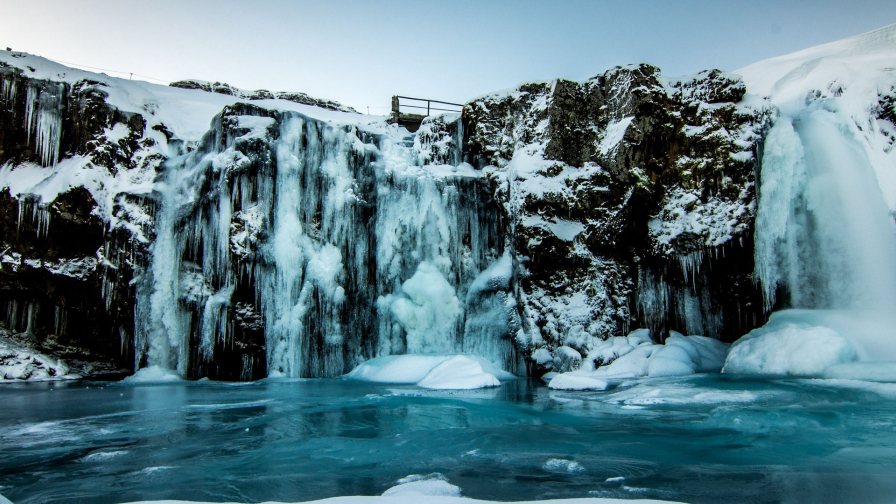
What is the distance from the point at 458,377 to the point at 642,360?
4.50 m

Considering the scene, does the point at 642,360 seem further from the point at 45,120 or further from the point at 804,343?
the point at 45,120

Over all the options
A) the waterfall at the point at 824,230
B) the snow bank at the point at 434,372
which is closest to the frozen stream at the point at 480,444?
the snow bank at the point at 434,372

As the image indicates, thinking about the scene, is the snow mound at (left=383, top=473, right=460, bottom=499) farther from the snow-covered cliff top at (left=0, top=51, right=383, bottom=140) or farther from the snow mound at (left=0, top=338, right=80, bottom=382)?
the snow mound at (left=0, top=338, right=80, bottom=382)

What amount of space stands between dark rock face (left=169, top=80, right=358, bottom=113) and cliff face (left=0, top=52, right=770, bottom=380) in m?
5.49

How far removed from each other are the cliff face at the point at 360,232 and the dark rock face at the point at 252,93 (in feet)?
18.0

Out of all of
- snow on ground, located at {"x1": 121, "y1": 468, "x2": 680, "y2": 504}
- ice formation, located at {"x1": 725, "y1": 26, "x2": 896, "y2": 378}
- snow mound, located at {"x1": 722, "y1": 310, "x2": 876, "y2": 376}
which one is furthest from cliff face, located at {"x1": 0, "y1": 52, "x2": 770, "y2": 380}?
snow on ground, located at {"x1": 121, "y1": 468, "x2": 680, "y2": 504}

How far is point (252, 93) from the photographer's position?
72.0ft

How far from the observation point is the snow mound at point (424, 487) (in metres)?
4.18

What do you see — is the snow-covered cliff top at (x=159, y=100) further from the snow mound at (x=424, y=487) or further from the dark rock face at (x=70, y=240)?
the snow mound at (x=424, y=487)

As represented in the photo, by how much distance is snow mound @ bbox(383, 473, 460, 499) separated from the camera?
418 cm

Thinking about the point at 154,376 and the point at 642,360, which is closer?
the point at 642,360

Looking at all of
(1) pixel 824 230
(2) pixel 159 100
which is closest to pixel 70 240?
(2) pixel 159 100

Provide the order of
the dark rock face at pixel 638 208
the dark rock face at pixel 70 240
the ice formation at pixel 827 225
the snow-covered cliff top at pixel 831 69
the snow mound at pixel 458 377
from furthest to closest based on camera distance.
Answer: the dark rock face at pixel 70 240, the dark rock face at pixel 638 208, the snow-covered cliff top at pixel 831 69, the snow mound at pixel 458 377, the ice formation at pixel 827 225

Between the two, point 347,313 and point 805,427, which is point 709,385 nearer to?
point 805,427
